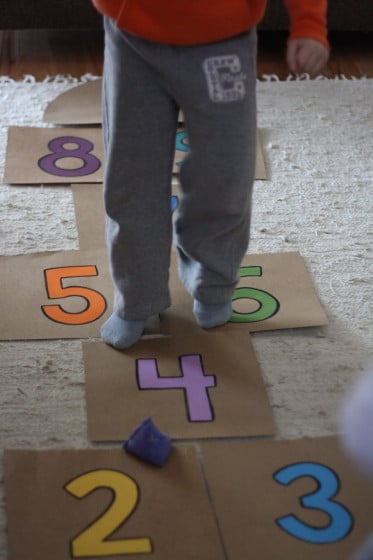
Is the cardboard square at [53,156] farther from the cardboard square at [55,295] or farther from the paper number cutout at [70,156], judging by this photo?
the cardboard square at [55,295]

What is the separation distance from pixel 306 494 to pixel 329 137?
1018mm

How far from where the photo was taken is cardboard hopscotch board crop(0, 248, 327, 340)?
1.31m

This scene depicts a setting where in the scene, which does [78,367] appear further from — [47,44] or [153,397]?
[47,44]

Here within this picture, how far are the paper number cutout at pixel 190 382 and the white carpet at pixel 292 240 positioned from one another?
87 mm

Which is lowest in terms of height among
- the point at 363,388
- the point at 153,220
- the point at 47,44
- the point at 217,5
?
the point at 47,44

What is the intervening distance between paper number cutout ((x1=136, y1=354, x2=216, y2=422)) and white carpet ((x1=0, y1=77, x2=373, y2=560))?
87mm

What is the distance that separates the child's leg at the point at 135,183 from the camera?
108 centimetres

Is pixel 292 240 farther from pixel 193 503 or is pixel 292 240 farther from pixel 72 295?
pixel 193 503

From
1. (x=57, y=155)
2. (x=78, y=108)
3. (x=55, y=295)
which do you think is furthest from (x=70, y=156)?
(x=55, y=295)

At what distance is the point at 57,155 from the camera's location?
5.78 feet

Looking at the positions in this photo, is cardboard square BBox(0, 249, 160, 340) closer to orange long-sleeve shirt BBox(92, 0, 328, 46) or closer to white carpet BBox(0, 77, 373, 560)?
white carpet BBox(0, 77, 373, 560)

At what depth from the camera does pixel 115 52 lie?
1.08 m

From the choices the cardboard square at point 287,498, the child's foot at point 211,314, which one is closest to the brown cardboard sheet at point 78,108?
the child's foot at point 211,314

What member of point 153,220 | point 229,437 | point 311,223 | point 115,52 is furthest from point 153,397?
point 311,223
